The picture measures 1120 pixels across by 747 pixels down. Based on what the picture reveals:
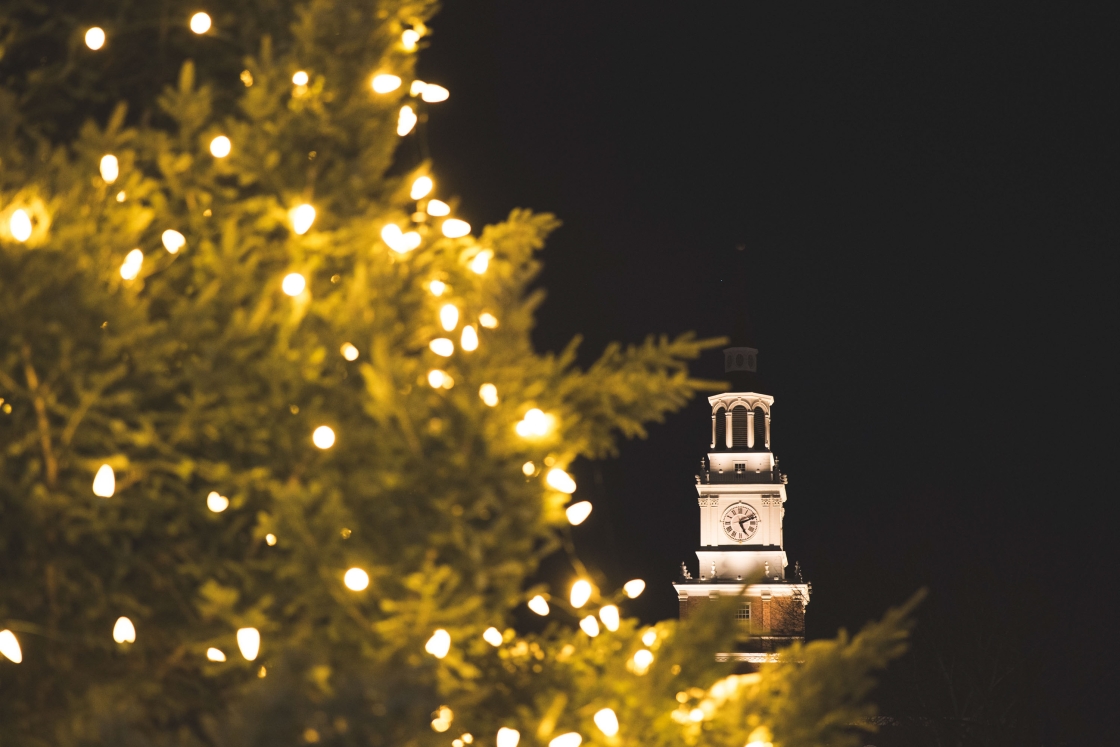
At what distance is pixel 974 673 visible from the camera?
1256 inches

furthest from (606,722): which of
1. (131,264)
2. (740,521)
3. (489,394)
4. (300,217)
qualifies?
(740,521)

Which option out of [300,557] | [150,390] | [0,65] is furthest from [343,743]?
[0,65]

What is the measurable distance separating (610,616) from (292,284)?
191 centimetres

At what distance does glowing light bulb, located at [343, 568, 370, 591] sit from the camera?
3.62m

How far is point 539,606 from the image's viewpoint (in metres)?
5.46

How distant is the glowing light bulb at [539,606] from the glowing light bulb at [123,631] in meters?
1.92

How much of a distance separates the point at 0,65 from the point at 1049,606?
1283 inches

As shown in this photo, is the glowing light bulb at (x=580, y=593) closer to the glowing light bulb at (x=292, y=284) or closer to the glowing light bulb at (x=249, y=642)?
the glowing light bulb at (x=249, y=642)

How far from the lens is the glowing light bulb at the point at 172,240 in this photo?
165 inches

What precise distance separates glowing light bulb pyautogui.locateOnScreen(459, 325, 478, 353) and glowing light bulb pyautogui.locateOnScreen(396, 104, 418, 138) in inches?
52.0

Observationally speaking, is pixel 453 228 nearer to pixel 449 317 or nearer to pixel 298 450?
pixel 449 317

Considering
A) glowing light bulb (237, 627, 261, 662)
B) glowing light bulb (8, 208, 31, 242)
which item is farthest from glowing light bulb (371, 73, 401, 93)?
glowing light bulb (237, 627, 261, 662)

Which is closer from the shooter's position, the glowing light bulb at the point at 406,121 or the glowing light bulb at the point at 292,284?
the glowing light bulb at the point at 292,284

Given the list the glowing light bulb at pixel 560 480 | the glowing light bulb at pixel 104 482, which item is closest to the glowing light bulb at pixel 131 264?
the glowing light bulb at pixel 104 482
